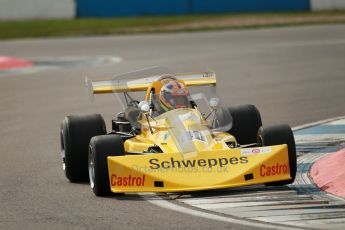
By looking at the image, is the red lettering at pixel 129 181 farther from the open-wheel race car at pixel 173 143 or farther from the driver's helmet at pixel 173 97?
the driver's helmet at pixel 173 97

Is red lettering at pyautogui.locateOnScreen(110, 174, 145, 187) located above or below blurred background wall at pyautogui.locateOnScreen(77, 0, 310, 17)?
above

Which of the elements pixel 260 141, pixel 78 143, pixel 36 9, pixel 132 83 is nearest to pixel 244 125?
pixel 260 141

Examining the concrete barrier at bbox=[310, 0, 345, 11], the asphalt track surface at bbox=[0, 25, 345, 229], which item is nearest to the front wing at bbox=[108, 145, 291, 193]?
the asphalt track surface at bbox=[0, 25, 345, 229]

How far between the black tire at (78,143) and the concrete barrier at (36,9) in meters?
29.6

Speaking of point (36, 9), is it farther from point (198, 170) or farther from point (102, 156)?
point (198, 170)

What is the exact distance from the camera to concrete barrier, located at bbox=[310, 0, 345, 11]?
41.0 meters

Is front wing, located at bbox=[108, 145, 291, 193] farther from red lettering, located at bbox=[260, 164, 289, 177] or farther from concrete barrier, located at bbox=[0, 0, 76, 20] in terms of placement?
concrete barrier, located at bbox=[0, 0, 76, 20]

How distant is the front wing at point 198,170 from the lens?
36.3 ft

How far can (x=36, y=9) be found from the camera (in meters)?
42.1

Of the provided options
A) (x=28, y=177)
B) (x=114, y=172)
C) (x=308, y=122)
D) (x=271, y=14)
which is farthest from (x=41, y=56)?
(x=114, y=172)

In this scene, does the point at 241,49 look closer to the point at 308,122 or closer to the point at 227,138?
the point at 308,122

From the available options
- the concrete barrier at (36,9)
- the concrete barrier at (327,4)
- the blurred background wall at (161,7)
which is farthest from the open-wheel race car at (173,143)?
the concrete barrier at (36,9)

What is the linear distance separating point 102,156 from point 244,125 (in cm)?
235

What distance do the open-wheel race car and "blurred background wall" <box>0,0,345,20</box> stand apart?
27897 millimetres
